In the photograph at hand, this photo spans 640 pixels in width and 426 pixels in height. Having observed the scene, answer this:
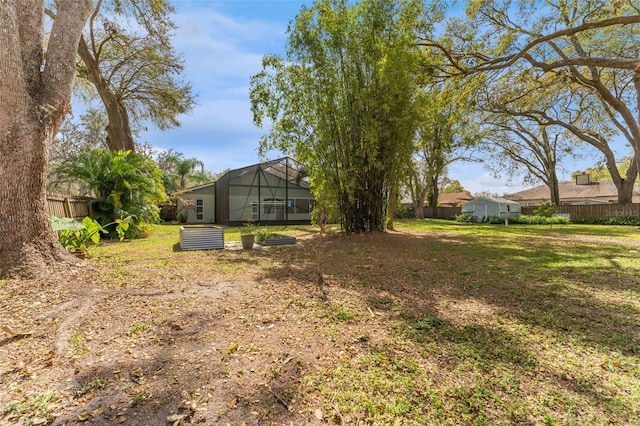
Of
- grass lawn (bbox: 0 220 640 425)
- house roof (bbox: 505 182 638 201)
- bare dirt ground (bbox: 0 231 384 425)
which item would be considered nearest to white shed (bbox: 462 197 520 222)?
house roof (bbox: 505 182 638 201)

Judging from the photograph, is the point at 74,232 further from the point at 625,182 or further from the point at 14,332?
the point at 625,182

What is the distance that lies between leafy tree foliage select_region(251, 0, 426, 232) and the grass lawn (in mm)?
3944

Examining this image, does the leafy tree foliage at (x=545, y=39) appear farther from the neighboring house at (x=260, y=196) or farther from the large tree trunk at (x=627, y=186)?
the large tree trunk at (x=627, y=186)

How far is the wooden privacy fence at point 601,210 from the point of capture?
672 inches

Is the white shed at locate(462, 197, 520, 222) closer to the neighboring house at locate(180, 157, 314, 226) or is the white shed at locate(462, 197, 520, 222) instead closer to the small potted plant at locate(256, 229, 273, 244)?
the neighboring house at locate(180, 157, 314, 226)

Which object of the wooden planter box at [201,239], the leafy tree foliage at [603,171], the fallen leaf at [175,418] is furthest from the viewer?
the leafy tree foliage at [603,171]

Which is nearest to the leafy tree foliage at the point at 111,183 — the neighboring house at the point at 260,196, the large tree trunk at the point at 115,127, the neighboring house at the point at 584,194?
the large tree trunk at the point at 115,127

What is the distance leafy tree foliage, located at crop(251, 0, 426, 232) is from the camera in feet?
22.2

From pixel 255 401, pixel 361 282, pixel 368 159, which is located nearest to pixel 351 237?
pixel 368 159

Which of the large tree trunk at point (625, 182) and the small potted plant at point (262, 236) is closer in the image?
the small potted plant at point (262, 236)

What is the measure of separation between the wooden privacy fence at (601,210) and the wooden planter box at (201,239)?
874 inches

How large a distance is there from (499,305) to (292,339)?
2.19 m

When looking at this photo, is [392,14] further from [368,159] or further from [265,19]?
[368,159]

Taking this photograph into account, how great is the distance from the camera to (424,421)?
1446 mm
